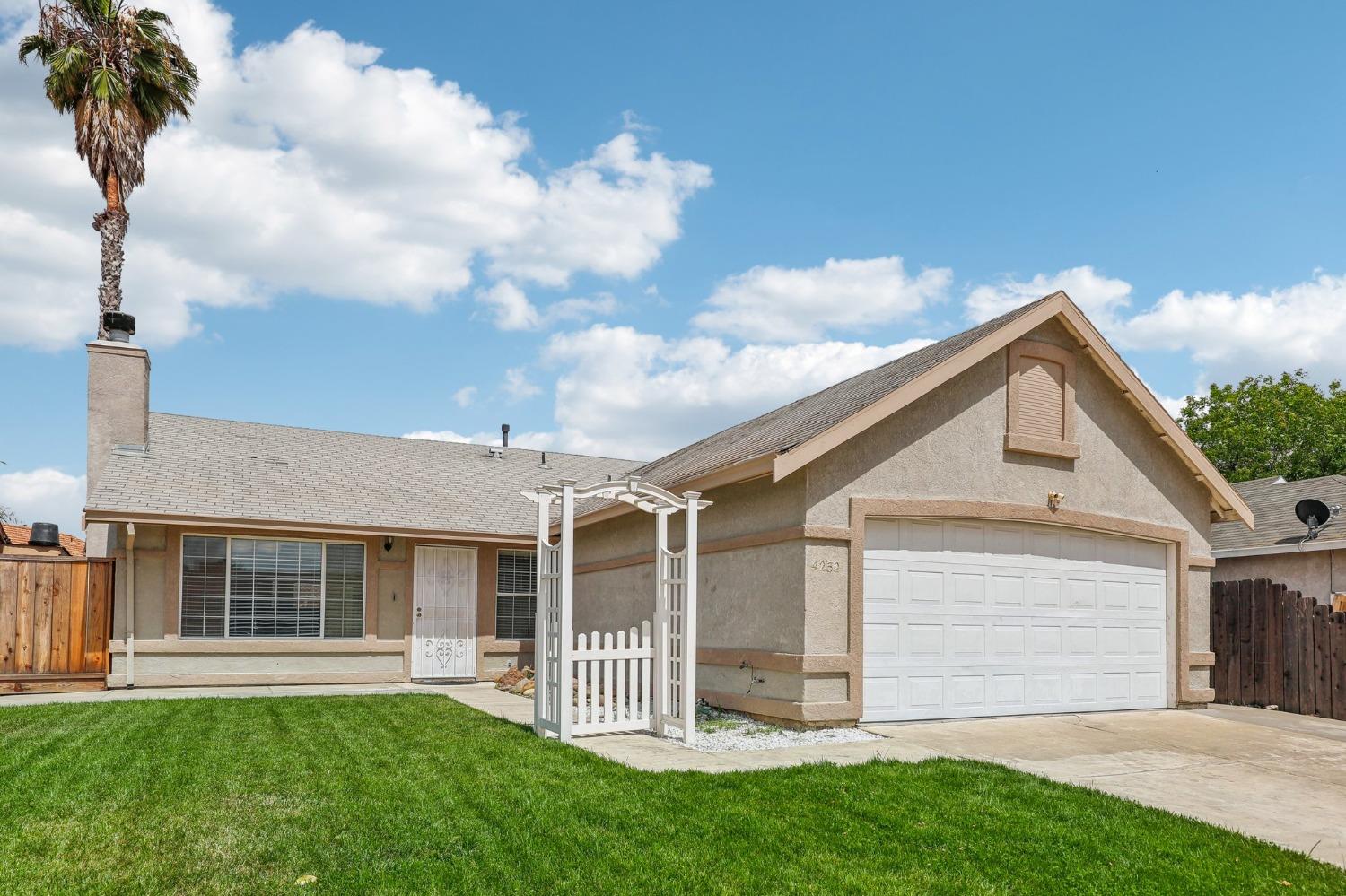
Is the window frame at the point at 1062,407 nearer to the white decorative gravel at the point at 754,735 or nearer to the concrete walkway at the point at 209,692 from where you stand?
the white decorative gravel at the point at 754,735

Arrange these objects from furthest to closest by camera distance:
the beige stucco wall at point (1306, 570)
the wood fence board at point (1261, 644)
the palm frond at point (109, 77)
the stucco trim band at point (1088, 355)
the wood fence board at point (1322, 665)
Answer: the palm frond at point (109, 77)
the beige stucco wall at point (1306, 570)
the wood fence board at point (1261, 644)
the wood fence board at point (1322, 665)
the stucco trim band at point (1088, 355)

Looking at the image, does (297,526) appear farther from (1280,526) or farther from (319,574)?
(1280,526)

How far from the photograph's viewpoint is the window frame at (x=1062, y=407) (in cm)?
1275

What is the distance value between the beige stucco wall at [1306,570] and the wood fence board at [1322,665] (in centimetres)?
230

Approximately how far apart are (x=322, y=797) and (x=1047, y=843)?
5.12 m

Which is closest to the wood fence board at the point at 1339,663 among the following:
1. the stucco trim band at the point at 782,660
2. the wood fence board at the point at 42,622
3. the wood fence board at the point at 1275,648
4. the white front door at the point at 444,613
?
the wood fence board at the point at 1275,648

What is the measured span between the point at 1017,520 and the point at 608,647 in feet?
17.9

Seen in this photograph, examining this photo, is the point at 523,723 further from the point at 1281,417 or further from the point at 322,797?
the point at 1281,417

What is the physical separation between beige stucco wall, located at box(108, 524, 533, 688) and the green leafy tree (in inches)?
1205

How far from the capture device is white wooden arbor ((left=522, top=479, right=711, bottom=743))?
1027 cm

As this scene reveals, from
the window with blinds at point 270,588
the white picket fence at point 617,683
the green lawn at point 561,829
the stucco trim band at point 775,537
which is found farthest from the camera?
the window with blinds at point 270,588

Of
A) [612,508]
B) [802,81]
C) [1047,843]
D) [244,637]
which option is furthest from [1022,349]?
[244,637]

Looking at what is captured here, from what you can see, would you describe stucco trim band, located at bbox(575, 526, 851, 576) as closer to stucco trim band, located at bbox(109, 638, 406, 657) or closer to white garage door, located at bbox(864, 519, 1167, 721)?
white garage door, located at bbox(864, 519, 1167, 721)

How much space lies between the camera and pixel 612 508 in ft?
51.0
